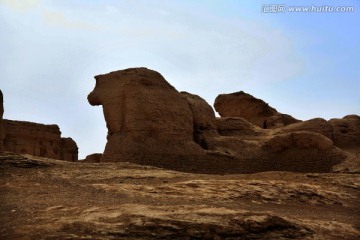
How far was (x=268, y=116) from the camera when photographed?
30219mm

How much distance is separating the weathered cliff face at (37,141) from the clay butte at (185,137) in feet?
31.5

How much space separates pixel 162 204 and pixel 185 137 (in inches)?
360

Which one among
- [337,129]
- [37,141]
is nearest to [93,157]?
[37,141]

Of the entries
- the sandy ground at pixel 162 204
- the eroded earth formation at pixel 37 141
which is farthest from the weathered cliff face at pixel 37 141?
the sandy ground at pixel 162 204

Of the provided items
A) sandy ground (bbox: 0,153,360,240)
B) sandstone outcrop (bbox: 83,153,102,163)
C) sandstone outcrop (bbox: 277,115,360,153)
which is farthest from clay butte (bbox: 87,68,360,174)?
sandstone outcrop (bbox: 83,153,102,163)

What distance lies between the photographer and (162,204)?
9.50 metres

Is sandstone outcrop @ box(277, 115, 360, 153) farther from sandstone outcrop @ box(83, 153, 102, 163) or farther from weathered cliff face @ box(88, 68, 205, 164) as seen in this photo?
sandstone outcrop @ box(83, 153, 102, 163)

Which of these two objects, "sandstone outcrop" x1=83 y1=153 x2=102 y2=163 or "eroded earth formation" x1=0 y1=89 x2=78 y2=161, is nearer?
"sandstone outcrop" x1=83 y1=153 x2=102 y2=163

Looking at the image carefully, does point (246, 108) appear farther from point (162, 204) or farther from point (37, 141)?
point (162, 204)

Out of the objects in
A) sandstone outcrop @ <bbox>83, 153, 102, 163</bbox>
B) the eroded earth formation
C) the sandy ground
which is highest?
the eroded earth formation

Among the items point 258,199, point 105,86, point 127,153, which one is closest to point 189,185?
point 258,199

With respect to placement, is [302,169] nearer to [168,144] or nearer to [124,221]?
[168,144]

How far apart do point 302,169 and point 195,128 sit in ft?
16.1

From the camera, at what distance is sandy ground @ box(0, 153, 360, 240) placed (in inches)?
293
